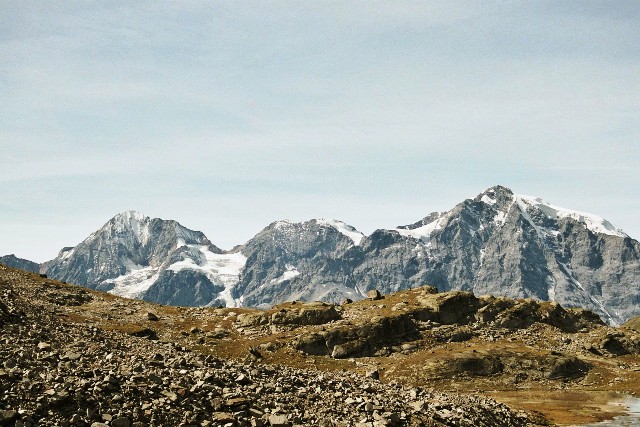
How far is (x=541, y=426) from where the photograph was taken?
212 feet

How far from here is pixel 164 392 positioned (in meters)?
38.8

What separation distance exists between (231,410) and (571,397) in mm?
75491

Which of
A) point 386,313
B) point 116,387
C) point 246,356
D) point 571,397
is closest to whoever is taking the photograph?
point 116,387

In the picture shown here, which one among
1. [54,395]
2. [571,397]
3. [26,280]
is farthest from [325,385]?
[26,280]

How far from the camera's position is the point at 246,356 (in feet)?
339

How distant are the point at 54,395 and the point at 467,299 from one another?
11556cm

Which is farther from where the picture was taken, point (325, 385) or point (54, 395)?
point (325, 385)

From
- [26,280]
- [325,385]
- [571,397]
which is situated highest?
[26,280]

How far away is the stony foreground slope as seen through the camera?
34188 millimetres

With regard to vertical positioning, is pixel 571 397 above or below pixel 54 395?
below

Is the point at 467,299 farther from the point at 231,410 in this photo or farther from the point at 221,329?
the point at 231,410

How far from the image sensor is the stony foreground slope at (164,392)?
34.2 meters

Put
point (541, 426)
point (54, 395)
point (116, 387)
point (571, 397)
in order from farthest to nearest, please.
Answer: point (571, 397) → point (541, 426) → point (116, 387) → point (54, 395)

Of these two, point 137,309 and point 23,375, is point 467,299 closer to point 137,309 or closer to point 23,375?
point 137,309
